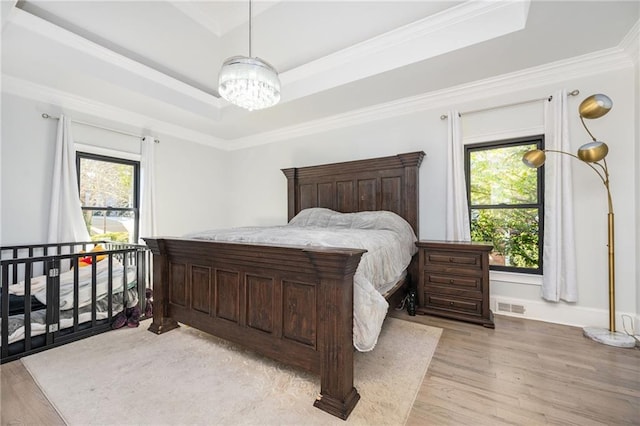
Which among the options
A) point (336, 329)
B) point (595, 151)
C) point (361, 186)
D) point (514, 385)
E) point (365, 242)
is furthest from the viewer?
point (361, 186)

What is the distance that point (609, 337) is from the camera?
2299 millimetres

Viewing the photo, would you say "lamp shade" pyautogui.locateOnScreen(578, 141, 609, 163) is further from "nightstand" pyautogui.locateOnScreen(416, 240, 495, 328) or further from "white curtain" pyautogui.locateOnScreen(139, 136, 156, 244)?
"white curtain" pyautogui.locateOnScreen(139, 136, 156, 244)

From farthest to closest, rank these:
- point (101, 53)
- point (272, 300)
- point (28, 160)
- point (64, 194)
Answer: point (64, 194)
point (28, 160)
point (101, 53)
point (272, 300)

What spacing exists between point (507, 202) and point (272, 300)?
9.70ft

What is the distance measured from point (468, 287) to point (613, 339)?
112 cm

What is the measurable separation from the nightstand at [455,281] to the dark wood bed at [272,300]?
1.69m

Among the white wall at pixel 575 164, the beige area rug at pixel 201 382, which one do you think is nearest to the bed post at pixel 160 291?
the beige area rug at pixel 201 382

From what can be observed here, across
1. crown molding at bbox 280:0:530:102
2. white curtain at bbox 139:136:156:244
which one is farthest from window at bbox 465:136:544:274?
white curtain at bbox 139:136:156:244

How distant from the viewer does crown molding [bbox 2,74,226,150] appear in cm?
305

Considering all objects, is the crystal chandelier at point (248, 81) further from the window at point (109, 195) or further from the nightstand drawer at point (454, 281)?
the window at point (109, 195)

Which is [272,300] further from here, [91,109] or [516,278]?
[91,109]

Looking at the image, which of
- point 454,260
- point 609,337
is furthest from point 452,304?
point 609,337

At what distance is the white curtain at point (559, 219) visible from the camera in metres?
2.65

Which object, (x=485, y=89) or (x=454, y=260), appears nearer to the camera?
(x=454, y=260)
